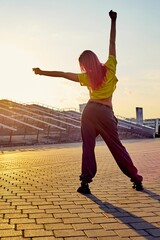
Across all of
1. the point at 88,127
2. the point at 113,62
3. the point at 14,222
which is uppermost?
the point at 113,62

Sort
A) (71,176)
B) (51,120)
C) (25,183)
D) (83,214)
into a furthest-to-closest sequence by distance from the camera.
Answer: (51,120)
(71,176)
(25,183)
(83,214)

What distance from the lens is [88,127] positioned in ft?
14.8

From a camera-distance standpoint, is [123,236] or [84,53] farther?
[84,53]

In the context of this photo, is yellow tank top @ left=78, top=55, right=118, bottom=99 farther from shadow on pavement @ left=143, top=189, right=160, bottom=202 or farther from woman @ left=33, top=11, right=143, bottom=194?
shadow on pavement @ left=143, top=189, right=160, bottom=202

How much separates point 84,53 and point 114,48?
1.39 feet

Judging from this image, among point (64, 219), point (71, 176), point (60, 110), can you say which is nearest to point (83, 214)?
point (64, 219)

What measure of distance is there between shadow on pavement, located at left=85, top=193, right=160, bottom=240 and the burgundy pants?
2.23ft

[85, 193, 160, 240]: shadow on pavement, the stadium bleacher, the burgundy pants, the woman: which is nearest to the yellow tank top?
the woman

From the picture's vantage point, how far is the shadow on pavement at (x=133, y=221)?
8.75 ft

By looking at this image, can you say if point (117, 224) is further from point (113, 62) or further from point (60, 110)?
point (60, 110)

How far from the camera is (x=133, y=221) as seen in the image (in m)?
3.04

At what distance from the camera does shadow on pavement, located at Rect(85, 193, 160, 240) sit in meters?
2.67

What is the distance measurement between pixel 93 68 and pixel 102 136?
83 centimetres

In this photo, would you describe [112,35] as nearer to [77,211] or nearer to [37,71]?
[37,71]
